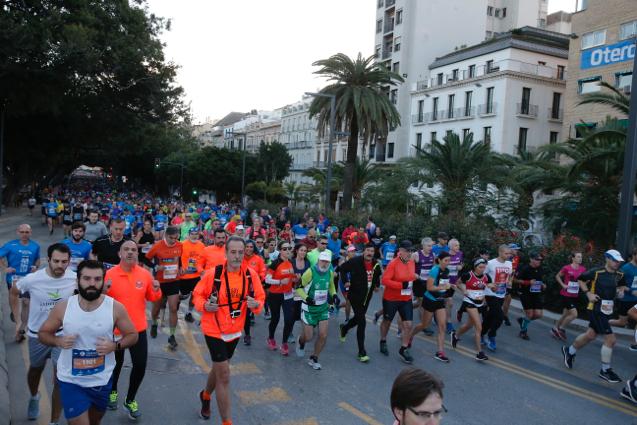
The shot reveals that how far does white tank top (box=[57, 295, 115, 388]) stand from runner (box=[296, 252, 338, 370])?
12.9 ft

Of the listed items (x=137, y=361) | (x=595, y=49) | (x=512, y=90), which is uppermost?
(x=595, y=49)

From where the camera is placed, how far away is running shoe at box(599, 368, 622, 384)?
7.67 meters

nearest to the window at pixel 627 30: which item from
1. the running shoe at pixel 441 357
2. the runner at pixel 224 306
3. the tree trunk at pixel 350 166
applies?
the tree trunk at pixel 350 166

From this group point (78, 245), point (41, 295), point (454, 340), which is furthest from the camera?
point (454, 340)

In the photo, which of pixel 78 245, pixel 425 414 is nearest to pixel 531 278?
pixel 78 245

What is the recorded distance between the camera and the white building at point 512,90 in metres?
39.5

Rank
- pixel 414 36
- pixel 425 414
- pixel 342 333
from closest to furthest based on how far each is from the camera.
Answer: pixel 425 414 < pixel 342 333 < pixel 414 36

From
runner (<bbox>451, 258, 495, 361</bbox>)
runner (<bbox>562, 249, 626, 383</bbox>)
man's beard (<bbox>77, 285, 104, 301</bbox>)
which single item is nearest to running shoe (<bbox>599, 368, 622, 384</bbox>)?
runner (<bbox>562, 249, 626, 383</bbox>)

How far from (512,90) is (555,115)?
182 inches

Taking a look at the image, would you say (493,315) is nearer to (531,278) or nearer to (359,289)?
(531,278)

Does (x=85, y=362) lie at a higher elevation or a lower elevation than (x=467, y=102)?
lower

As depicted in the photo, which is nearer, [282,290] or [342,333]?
→ [282,290]

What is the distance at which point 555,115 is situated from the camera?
41.2m

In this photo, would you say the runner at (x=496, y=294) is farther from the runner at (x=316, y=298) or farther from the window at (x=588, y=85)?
the window at (x=588, y=85)
